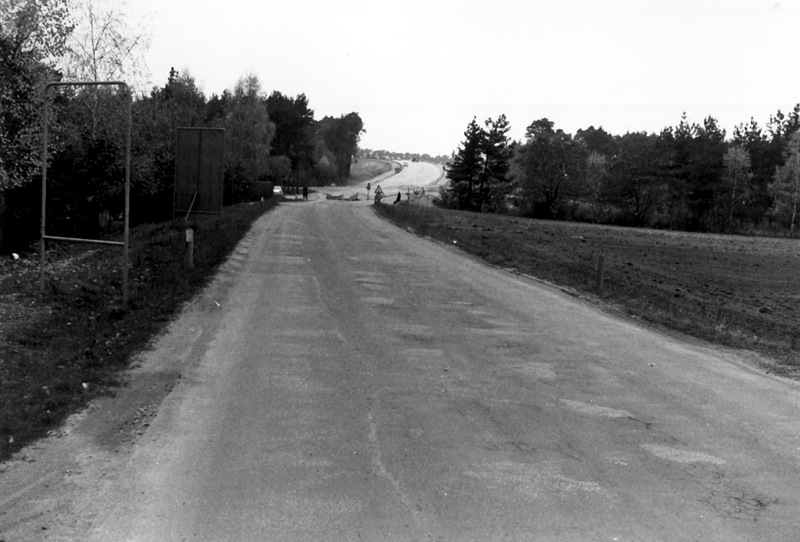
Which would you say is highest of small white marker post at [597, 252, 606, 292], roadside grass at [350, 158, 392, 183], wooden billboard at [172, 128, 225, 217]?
roadside grass at [350, 158, 392, 183]

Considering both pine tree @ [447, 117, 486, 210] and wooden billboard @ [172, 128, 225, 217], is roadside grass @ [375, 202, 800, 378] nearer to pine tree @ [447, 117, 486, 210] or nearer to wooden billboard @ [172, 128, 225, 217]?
wooden billboard @ [172, 128, 225, 217]

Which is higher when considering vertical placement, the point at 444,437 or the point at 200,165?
the point at 200,165

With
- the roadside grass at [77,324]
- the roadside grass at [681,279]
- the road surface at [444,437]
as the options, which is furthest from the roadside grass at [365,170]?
the road surface at [444,437]

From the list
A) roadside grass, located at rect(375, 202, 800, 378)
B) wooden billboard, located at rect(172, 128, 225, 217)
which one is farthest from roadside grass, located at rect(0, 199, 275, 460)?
roadside grass, located at rect(375, 202, 800, 378)

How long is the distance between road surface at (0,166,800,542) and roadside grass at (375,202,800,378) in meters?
1.34

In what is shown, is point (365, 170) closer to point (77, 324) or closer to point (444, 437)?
point (77, 324)

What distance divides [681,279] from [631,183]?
1887 inches

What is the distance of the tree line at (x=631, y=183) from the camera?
68.2 meters

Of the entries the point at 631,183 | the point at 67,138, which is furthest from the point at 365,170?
the point at 67,138

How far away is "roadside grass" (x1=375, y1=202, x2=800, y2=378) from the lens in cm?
1342

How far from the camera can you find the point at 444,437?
6.77 m

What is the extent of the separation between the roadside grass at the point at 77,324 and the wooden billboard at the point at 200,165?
59.3 inches

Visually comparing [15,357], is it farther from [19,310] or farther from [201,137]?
[201,137]

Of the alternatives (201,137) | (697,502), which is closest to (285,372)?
(697,502)
